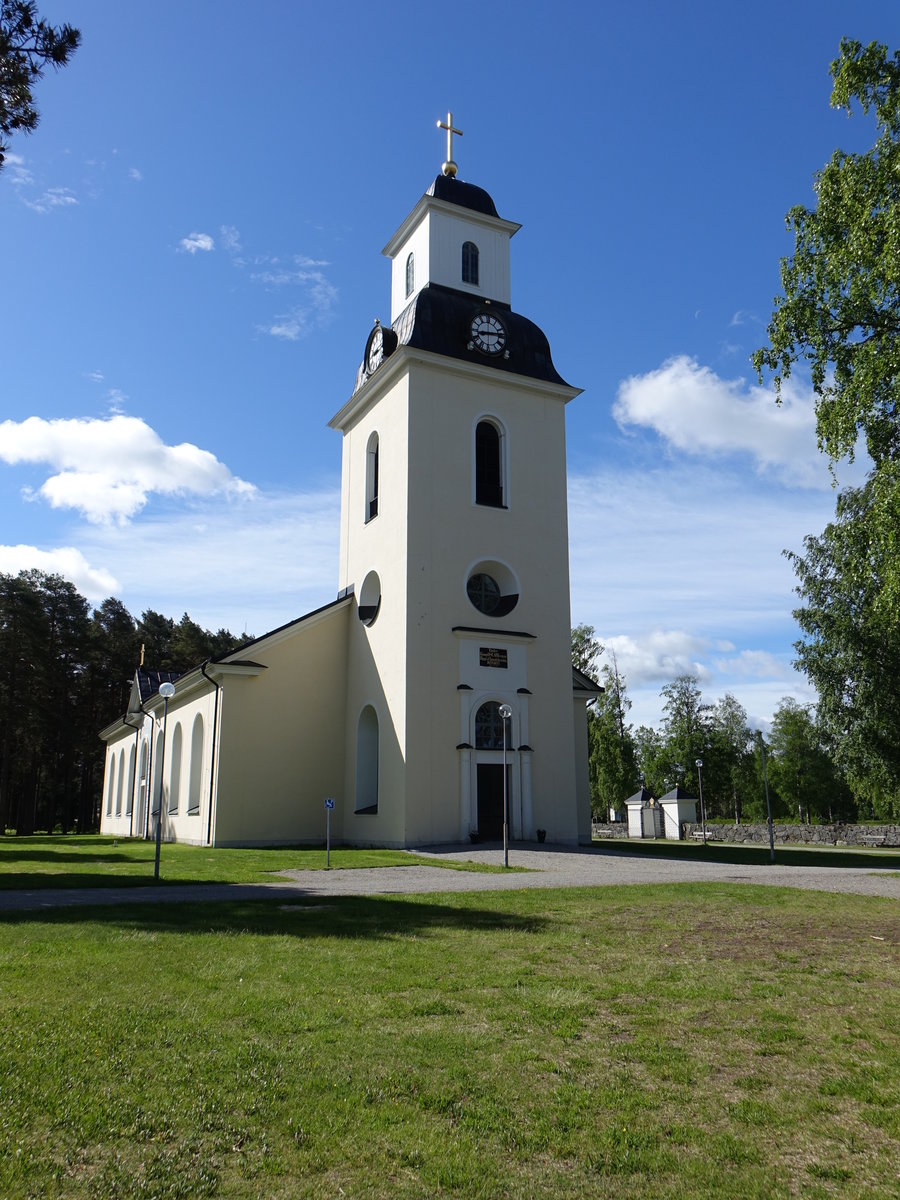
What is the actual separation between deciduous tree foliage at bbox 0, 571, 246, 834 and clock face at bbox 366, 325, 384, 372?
31.4 m

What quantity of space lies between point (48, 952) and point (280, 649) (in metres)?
22.3

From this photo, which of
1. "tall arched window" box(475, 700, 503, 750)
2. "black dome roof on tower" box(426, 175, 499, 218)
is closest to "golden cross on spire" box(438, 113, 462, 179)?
"black dome roof on tower" box(426, 175, 499, 218)

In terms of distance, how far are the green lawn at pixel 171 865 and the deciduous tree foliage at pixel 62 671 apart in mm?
31407

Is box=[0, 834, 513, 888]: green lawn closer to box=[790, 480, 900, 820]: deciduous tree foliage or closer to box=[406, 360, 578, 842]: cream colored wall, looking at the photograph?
box=[406, 360, 578, 842]: cream colored wall

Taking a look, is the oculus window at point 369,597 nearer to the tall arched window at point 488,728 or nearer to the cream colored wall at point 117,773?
the tall arched window at point 488,728

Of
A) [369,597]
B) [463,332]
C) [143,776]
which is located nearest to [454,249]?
[463,332]

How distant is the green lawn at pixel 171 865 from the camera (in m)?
15.4

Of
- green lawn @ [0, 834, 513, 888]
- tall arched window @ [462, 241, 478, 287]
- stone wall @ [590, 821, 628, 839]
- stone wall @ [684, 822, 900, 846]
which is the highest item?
tall arched window @ [462, 241, 478, 287]

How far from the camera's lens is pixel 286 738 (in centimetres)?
2961

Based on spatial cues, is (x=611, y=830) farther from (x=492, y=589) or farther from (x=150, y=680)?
(x=492, y=589)

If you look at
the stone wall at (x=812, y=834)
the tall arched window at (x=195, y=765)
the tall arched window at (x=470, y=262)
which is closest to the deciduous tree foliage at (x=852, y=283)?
the tall arched window at (x=470, y=262)

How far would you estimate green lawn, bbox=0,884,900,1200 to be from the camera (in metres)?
3.76

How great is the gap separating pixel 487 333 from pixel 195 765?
18.5 m

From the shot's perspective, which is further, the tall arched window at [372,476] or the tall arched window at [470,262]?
the tall arched window at [470,262]
